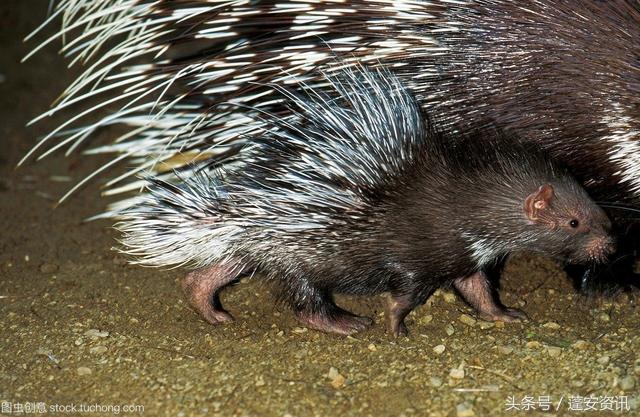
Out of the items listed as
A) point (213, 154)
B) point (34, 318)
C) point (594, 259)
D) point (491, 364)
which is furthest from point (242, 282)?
point (594, 259)

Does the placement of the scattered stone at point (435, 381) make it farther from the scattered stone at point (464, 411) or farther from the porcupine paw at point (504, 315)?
the porcupine paw at point (504, 315)

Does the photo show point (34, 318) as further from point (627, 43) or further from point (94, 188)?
point (627, 43)

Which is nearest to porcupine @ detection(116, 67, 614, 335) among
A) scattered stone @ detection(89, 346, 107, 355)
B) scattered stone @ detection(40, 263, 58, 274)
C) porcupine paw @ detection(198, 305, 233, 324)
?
porcupine paw @ detection(198, 305, 233, 324)

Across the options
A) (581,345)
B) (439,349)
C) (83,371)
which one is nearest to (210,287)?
(83,371)

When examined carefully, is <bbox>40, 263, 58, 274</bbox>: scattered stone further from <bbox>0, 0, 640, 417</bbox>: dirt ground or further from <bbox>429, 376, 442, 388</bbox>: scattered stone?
<bbox>429, 376, 442, 388</bbox>: scattered stone

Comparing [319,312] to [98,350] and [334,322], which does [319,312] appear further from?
[98,350]
